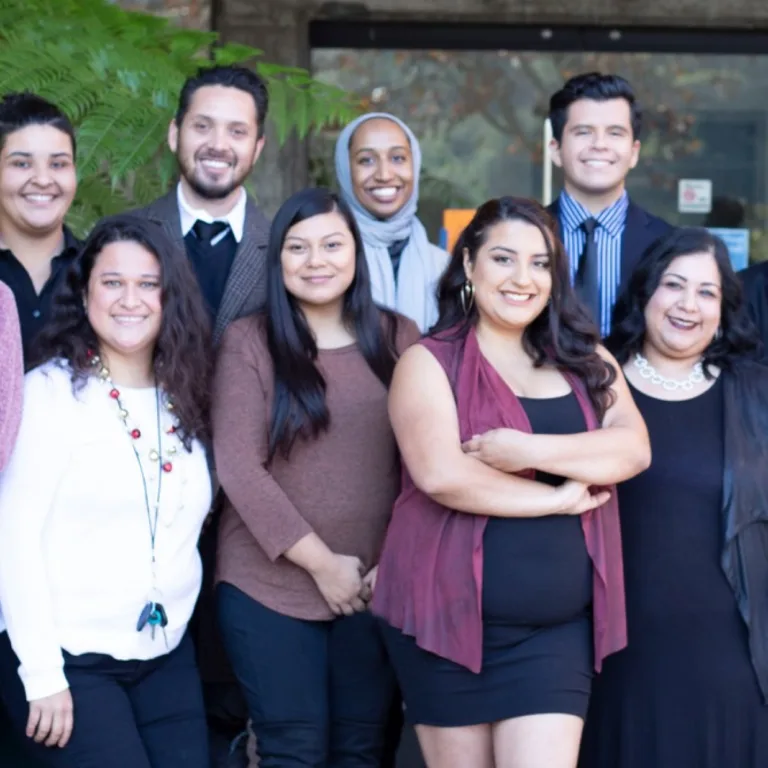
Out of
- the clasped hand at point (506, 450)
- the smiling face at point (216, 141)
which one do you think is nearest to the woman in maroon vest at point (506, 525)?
the clasped hand at point (506, 450)

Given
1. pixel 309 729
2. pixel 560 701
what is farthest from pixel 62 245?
pixel 560 701

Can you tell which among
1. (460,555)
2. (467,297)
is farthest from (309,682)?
(467,297)

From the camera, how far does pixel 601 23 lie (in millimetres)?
7812

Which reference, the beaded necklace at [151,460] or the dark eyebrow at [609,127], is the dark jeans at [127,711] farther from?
the dark eyebrow at [609,127]

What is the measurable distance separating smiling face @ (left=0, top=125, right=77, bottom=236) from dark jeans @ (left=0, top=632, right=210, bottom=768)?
54.5 inches

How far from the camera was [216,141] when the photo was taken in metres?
4.85

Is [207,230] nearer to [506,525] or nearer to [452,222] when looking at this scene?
[506,525]

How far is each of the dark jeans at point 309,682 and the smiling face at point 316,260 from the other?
2.85 feet

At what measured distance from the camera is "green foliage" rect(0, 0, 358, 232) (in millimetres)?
5012

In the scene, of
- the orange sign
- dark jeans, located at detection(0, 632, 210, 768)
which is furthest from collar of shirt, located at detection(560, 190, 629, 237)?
the orange sign

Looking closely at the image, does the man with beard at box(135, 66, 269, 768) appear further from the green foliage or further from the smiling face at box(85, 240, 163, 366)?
the smiling face at box(85, 240, 163, 366)

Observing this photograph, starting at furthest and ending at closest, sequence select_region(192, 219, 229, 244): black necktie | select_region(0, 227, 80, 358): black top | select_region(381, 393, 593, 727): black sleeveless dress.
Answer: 1. select_region(192, 219, 229, 244): black necktie
2. select_region(0, 227, 80, 358): black top
3. select_region(381, 393, 593, 727): black sleeveless dress

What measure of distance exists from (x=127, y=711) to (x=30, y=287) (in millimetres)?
1431

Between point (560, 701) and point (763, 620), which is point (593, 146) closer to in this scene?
point (763, 620)
